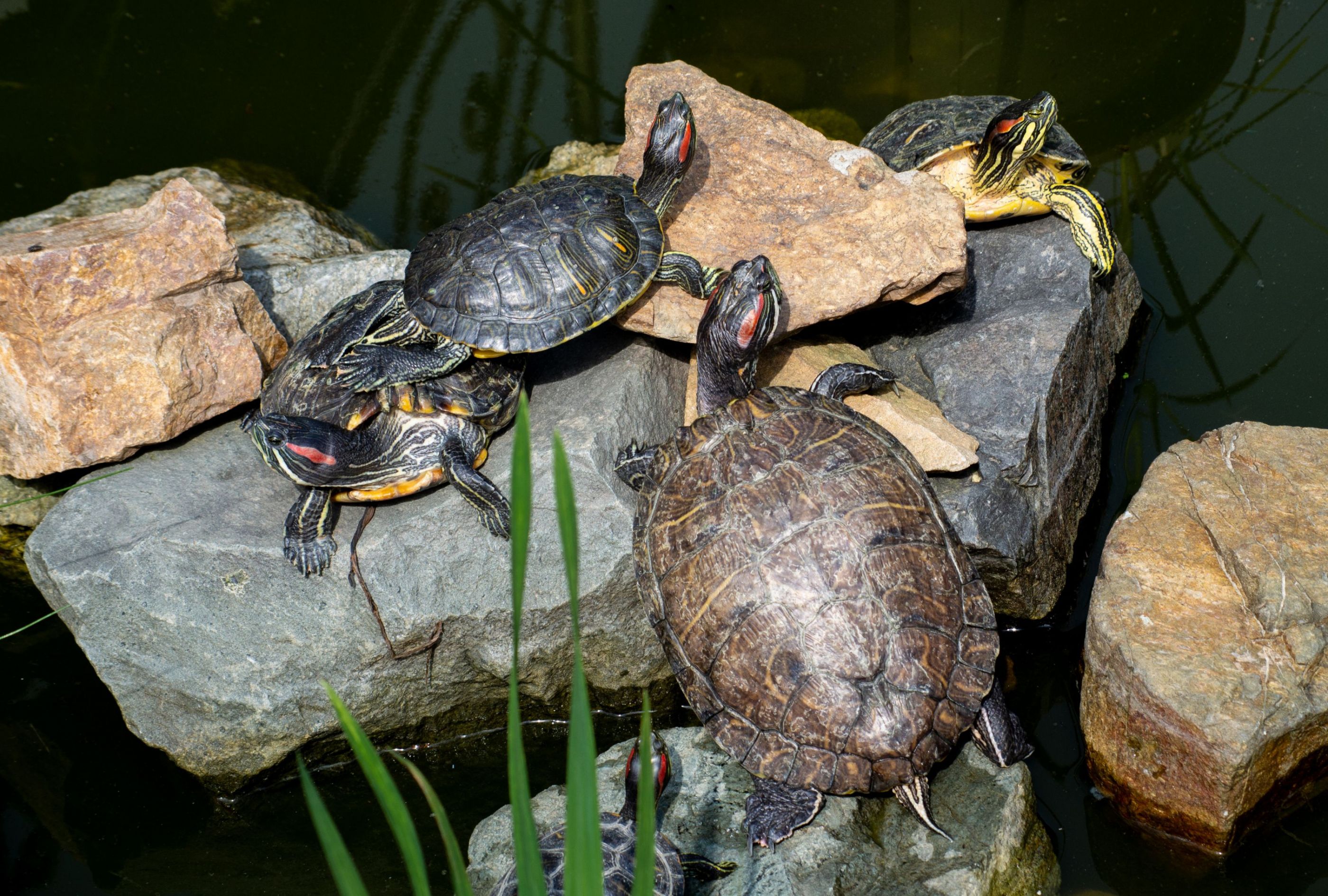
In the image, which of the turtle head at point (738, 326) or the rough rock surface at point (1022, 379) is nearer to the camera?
the turtle head at point (738, 326)

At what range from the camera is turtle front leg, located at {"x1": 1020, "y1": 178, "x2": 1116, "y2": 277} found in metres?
3.92

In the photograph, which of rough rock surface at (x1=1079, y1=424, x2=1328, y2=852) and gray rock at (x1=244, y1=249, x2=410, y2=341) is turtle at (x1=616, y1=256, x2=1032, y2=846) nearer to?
rough rock surface at (x1=1079, y1=424, x2=1328, y2=852)

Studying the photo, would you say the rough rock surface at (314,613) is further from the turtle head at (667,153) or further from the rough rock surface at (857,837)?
the turtle head at (667,153)

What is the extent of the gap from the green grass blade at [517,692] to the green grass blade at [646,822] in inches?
5.9

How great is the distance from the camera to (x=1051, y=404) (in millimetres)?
3541

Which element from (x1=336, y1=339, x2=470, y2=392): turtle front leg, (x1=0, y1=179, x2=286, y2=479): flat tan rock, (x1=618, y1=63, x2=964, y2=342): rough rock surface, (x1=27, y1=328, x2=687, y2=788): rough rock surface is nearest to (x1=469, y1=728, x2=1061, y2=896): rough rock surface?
(x1=27, y1=328, x2=687, y2=788): rough rock surface

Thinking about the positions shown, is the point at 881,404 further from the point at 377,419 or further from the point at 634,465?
the point at 377,419

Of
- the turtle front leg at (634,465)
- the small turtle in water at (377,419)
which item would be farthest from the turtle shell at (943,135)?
the small turtle in water at (377,419)

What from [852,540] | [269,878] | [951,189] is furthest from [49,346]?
[951,189]

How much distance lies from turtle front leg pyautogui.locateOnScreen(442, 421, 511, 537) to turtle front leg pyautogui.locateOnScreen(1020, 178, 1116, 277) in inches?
99.1

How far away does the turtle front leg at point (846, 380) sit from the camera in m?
3.47

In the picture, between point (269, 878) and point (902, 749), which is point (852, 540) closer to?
point (902, 749)

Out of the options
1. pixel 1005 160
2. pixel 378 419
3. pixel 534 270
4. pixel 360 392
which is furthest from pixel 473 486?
pixel 1005 160

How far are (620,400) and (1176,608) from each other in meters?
1.92
